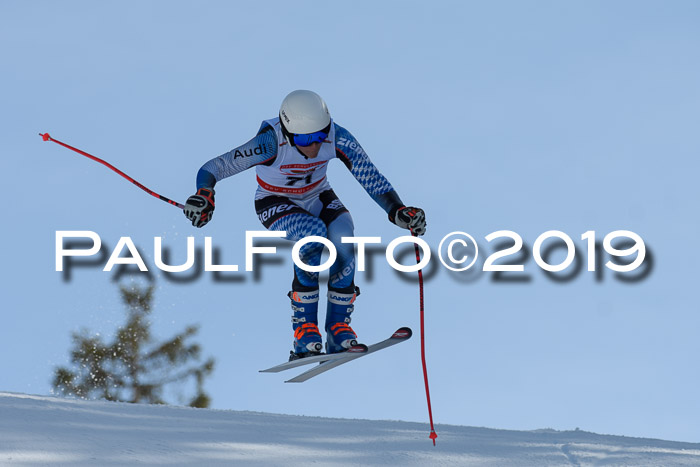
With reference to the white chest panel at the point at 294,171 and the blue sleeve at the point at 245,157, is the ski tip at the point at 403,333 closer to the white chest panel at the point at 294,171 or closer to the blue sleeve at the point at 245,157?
the white chest panel at the point at 294,171

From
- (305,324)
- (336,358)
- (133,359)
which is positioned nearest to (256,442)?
(336,358)

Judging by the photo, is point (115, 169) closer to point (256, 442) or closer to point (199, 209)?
point (199, 209)

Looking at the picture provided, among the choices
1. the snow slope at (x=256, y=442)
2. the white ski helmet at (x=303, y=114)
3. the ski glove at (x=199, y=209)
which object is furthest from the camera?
the white ski helmet at (x=303, y=114)

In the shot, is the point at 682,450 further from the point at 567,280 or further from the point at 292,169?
the point at 292,169

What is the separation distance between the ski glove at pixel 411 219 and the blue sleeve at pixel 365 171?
9 centimetres

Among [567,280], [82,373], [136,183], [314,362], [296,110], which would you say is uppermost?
[296,110]

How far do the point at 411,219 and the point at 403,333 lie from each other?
3.01 ft

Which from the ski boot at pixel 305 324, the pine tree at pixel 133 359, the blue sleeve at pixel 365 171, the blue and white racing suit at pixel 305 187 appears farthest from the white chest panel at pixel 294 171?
the pine tree at pixel 133 359

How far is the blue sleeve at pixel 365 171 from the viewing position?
7.55 meters

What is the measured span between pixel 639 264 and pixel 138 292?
1146 centimetres

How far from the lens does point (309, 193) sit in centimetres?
765

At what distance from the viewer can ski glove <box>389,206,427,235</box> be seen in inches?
294

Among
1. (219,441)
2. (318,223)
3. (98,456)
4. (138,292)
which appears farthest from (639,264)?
(138,292)

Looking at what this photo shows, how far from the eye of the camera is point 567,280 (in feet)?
27.9
